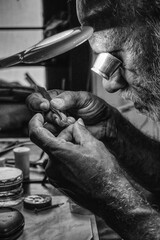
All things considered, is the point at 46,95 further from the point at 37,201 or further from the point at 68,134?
the point at 37,201

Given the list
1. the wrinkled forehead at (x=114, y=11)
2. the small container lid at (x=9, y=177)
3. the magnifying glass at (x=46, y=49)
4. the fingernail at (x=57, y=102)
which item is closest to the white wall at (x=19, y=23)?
the small container lid at (x=9, y=177)

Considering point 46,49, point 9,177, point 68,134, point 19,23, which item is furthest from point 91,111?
point 19,23

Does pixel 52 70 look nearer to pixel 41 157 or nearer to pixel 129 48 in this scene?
pixel 41 157

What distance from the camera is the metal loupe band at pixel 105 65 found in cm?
139

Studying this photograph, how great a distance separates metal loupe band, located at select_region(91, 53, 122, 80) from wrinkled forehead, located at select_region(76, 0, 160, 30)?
122 mm

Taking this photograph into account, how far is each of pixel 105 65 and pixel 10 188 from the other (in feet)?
4.09

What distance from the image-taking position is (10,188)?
2.26 meters

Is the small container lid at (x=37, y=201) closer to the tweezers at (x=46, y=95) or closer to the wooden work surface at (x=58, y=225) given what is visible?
the wooden work surface at (x=58, y=225)

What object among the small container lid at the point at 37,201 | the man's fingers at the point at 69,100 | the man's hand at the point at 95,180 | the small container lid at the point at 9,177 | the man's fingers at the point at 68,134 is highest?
the man's fingers at the point at 69,100

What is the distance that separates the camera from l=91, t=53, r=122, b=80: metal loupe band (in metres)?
1.39

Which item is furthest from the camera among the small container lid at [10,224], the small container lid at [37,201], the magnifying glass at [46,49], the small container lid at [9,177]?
the small container lid at [9,177]

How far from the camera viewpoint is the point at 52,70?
21.5 feet

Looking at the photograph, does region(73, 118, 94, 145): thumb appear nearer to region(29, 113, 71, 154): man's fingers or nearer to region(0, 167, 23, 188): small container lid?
region(29, 113, 71, 154): man's fingers

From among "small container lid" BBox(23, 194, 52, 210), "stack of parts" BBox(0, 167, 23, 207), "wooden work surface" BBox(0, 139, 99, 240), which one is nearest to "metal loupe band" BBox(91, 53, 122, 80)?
"wooden work surface" BBox(0, 139, 99, 240)
